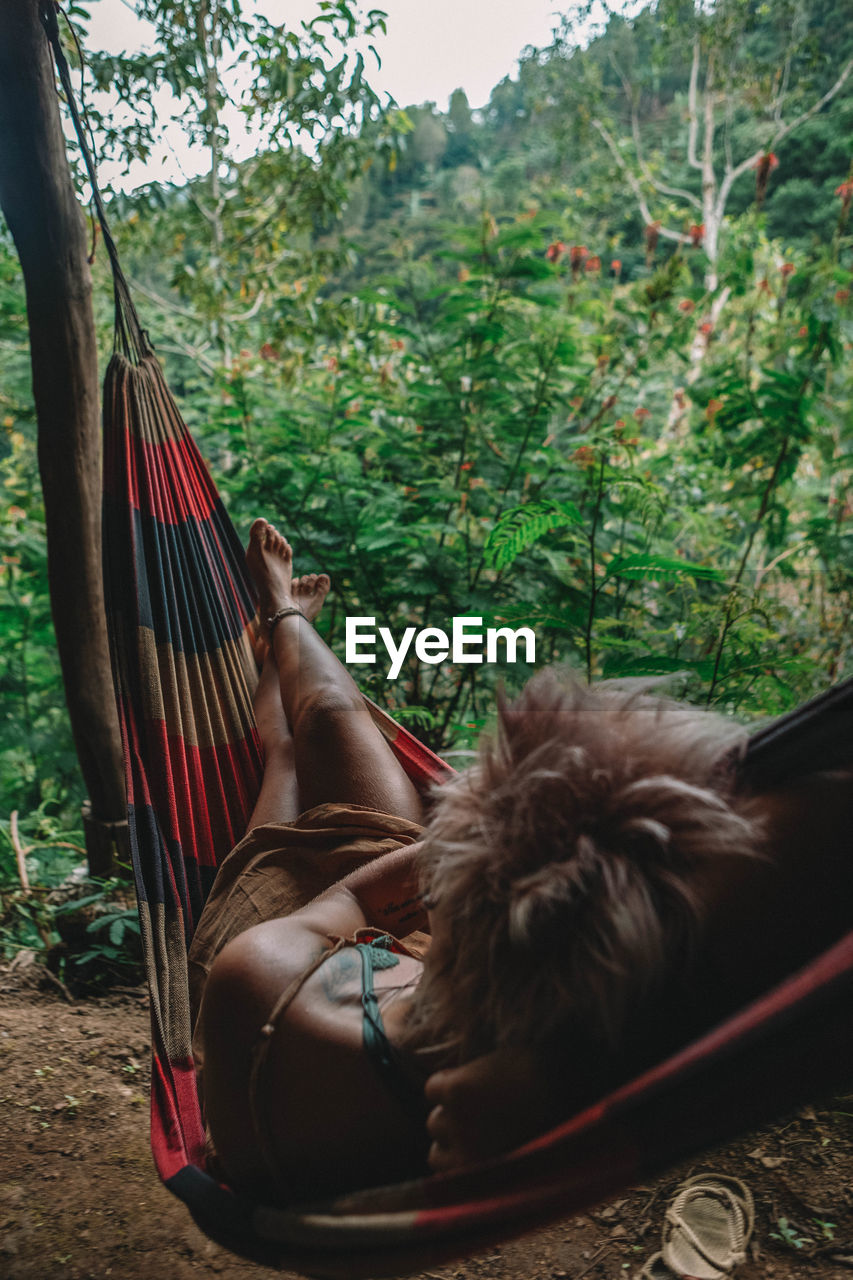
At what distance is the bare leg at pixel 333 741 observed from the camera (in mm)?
1194

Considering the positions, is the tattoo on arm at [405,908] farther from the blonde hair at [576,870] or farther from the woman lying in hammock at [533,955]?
the blonde hair at [576,870]

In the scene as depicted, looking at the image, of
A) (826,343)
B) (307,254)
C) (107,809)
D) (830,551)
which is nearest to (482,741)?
(107,809)

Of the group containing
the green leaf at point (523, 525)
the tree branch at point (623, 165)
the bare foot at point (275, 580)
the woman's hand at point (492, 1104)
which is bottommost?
the woman's hand at point (492, 1104)

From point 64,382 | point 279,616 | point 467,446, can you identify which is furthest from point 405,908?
point 467,446

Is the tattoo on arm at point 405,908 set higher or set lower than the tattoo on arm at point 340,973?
lower

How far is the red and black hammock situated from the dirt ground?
27 centimetres

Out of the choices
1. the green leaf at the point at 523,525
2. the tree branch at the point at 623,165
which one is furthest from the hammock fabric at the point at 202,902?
the tree branch at the point at 623,165

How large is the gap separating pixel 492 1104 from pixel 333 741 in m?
0.72

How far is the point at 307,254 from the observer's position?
3.46 meters

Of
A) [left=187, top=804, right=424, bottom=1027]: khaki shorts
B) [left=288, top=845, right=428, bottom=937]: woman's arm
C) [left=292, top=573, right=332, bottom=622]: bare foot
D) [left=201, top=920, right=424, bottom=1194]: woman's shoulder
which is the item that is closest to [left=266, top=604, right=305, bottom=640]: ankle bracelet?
[left=292, top=573, right=332, bottom=622]: bare foot

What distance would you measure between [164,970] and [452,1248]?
2.07 ft

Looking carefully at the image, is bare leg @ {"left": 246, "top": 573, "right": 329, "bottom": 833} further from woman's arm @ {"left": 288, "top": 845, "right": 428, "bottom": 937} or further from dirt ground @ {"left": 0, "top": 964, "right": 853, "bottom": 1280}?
dirt ground @ {"left": 0, "top": 964, "right": 853, "bottom": 1280}

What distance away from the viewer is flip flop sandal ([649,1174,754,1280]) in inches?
38.5

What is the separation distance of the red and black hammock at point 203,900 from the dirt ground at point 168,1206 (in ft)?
0.88
